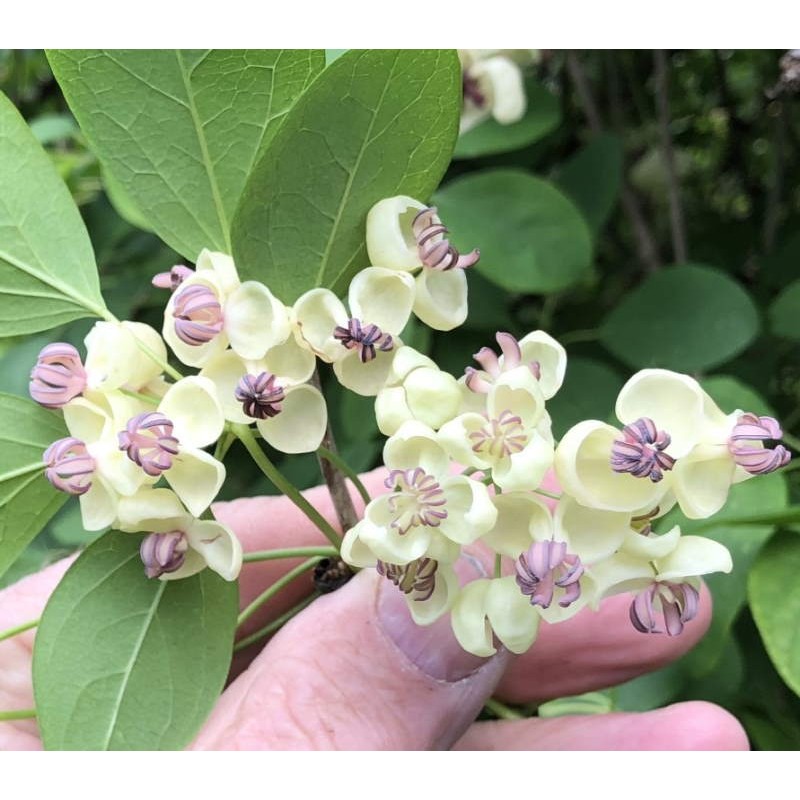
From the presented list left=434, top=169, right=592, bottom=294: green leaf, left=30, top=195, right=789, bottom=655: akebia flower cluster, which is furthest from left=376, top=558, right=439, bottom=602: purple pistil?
left=434, top=169, right=592, bottom=294: green leaf

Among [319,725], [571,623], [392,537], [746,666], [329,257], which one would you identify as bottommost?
[746,666]

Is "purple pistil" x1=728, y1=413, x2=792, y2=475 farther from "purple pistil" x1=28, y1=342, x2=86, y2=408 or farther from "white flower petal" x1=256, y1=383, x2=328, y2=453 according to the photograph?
"purple pistil" x1=28, y1=342, x2=86, y2=408

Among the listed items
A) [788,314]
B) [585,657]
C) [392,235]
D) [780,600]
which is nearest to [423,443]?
[392,235]

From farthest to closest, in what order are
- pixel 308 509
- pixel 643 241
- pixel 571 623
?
pixel 643 241 < pixel 571 623 < pixel 308 509

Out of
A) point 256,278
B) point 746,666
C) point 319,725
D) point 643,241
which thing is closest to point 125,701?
point 319,725

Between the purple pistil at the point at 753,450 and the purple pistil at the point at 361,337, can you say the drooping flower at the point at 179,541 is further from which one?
the purple pistil at the point at 753,450

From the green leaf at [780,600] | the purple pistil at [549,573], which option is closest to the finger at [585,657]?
the green leaf at [780,600]

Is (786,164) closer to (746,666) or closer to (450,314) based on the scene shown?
(746,666)
